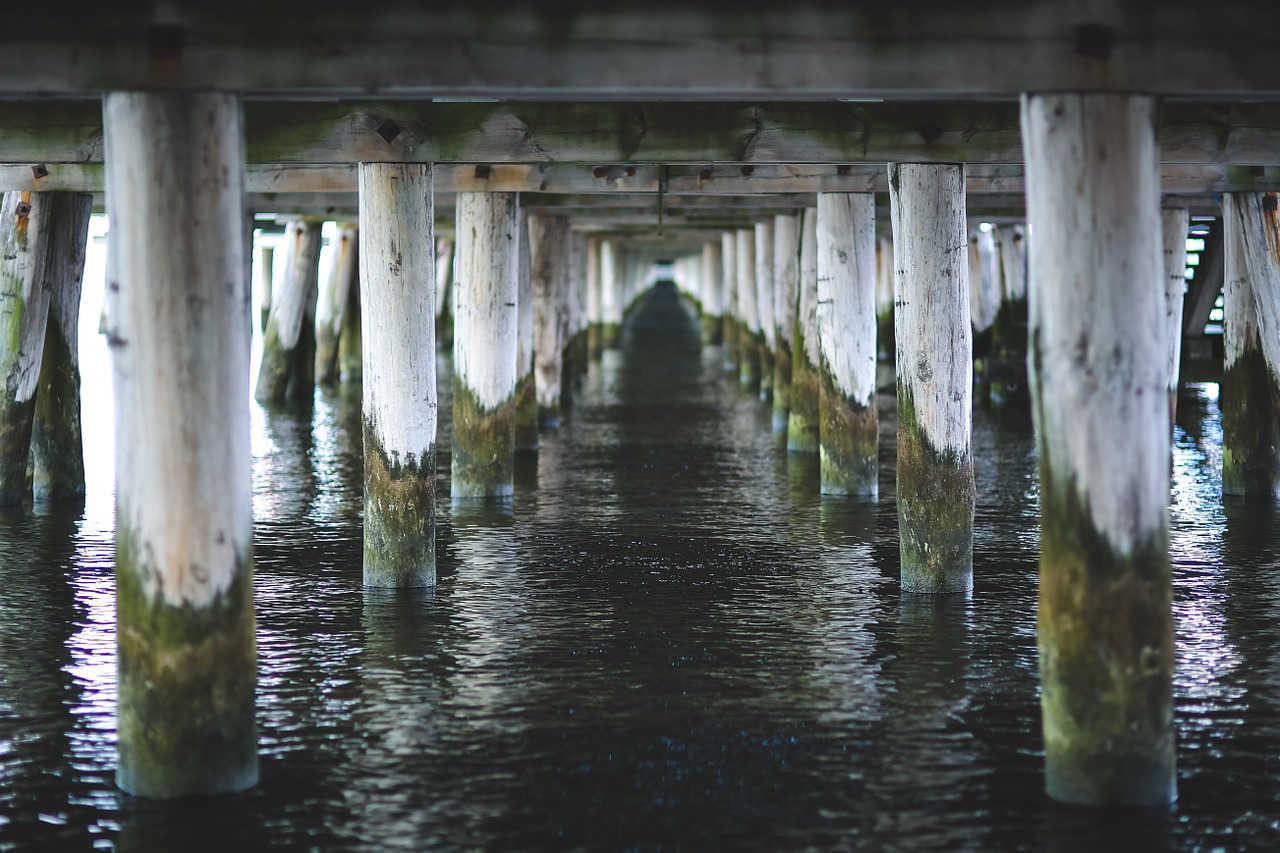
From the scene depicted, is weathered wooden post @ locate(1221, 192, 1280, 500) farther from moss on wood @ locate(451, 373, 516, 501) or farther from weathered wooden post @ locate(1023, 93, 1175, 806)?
weathered wooden post @ locate(1023, 93, 1175, 806)

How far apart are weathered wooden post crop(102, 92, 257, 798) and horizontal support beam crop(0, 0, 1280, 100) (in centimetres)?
15

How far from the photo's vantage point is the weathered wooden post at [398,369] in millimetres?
7324

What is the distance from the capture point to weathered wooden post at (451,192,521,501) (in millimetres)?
10031

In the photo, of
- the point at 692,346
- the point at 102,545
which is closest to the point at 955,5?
the point at 102,545

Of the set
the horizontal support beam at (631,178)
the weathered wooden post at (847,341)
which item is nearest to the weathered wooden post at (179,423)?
the horizontal support beam at (631,178)

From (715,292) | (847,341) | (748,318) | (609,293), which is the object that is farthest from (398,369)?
(715,292)

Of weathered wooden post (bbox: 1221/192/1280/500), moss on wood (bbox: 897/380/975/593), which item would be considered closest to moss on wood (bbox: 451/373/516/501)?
moss on wood (bbox: 897/380/975/593)

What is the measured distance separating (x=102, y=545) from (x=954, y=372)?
4575 mm

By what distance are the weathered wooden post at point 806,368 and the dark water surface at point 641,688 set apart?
271cm

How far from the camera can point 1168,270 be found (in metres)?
11.0

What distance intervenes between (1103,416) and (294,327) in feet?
46.0

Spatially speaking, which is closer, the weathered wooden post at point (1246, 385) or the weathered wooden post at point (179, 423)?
the weathered wooden post at point (179, 423)

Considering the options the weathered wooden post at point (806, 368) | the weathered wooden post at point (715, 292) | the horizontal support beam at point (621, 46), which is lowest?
the weathered wooden post at point (806, 368)

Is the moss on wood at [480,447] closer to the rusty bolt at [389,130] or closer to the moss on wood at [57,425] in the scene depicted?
the moss on wood at [57,425]
